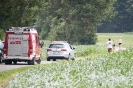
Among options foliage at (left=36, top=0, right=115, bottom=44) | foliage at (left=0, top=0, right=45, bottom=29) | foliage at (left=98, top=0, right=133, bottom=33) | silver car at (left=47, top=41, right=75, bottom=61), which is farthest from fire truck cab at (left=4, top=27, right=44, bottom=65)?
foliage at (left=98, top=0, right=133, bottom=33)

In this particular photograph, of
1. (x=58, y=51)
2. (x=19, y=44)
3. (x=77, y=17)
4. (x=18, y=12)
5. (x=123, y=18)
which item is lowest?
(x=58, y=51)

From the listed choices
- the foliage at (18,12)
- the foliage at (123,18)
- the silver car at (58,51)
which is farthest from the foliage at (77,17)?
the foliage at (123,18)

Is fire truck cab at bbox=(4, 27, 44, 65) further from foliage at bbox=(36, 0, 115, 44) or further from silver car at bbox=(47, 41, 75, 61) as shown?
Answer: foliage at bbox=(36, 0, 115, 44)

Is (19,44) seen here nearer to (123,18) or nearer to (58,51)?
(58,51)

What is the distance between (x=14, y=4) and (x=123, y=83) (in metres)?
24.7

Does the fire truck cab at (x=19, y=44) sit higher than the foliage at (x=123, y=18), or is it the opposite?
the foliage at (x=123, y=18)

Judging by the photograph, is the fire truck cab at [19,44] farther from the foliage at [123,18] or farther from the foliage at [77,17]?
the foliage at [123,18]

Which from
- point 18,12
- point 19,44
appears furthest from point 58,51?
point 19,44

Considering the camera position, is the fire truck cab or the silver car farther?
the silver car

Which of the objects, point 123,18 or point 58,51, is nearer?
point 58,51

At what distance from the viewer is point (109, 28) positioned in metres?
156

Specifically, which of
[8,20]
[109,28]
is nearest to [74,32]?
[8,20]

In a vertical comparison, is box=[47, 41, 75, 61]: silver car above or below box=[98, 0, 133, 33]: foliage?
below

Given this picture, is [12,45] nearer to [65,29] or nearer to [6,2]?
[6,2]
